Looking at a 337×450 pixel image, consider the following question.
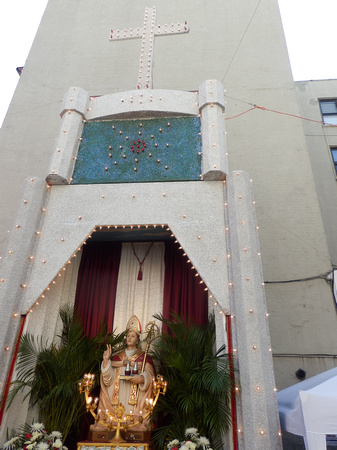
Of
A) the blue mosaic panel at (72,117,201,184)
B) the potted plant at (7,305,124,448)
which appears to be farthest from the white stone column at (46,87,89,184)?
the potted plant at (7,305,124,448)

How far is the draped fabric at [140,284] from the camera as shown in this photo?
7781mm

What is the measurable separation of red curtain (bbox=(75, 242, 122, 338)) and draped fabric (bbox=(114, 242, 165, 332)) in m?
0.15

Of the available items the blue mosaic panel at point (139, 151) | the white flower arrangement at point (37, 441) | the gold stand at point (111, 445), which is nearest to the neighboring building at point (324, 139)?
the blue mosaic panel at point (139, 151)

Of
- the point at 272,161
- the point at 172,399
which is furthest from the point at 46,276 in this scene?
the point at 272,161

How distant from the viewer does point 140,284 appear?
26.6 feet

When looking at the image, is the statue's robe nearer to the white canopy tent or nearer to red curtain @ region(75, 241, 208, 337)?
red curtain @ region(75, 241, 208, 337)

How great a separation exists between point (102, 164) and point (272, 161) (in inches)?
222

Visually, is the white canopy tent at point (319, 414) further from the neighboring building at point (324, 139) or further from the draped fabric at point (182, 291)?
the neighboring building at point (324, 139)

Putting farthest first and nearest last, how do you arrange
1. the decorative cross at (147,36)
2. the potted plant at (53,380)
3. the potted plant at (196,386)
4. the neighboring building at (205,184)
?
1. the decorative cross at (147,36)
2. the neighboring building at (205,184)
3. the potted plant at (53,380)
4. the potted plant at (196,386)

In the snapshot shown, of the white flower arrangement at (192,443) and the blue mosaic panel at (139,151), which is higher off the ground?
the blue mosaic panel at (139,151)

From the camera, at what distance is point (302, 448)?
281 inches

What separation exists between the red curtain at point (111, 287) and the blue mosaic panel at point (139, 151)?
1942mm

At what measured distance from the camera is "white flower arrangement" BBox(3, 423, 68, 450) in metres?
5.05

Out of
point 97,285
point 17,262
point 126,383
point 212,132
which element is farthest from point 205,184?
point 126,383
